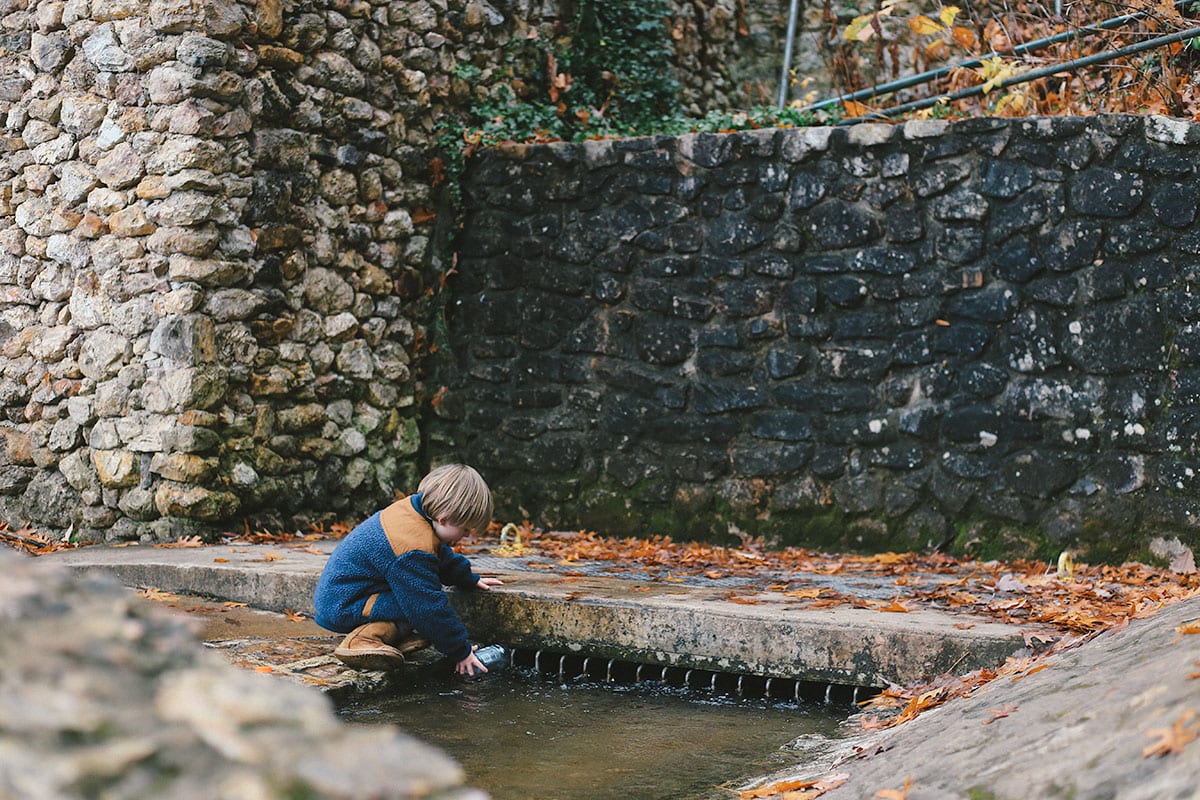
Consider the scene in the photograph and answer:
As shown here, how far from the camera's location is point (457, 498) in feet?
12.6

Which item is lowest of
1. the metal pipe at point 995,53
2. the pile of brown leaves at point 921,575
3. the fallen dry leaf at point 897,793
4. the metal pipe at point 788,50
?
the pile of brown leaves at point 921,575

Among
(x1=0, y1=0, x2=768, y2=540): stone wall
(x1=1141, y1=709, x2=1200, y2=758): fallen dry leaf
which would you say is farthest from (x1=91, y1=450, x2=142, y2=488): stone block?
(x1=1141, y1=709, x2=1200, y2=758): fallen dry leaf

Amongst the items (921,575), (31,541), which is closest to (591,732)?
(921,575)

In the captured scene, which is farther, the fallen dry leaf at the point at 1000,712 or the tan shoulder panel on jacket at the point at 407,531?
the tan shoulder panel on jacket at the point at 407,531

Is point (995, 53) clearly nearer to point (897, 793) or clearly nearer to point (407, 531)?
point (407, 531)

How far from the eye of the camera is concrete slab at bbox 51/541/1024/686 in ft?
11.9

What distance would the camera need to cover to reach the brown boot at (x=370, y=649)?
3.71 meters

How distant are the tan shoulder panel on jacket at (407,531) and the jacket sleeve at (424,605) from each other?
4 centimetres

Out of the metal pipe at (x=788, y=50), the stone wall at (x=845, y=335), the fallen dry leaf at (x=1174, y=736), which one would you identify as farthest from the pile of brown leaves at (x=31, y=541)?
the metal pipe at (x=788, y=50)

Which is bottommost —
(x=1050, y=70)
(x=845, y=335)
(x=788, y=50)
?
(x=845, y=335)

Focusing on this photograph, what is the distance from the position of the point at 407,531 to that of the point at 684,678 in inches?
44.0

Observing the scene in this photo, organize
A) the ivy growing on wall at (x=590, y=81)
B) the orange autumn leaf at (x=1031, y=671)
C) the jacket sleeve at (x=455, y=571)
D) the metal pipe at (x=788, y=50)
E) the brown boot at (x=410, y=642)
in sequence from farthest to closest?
1. the metal pipe at (x=788, y=50)
2. the ivy growing on wall at (x=590, y=81)
3. the jacket sleeve at (x=455, y=571)
4. the brown boot at (x=410, y=642)
5. the orange autumn leaf at (x=1031, y=671)

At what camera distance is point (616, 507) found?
639 cm

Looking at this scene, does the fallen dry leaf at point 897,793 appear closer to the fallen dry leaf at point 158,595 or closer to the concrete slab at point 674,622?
the concrete slab at point 674,622
